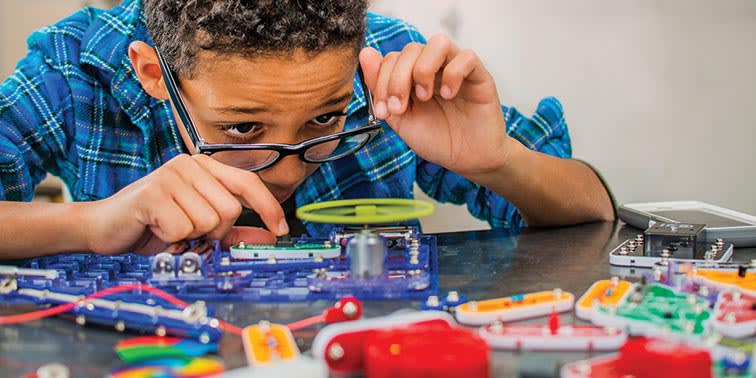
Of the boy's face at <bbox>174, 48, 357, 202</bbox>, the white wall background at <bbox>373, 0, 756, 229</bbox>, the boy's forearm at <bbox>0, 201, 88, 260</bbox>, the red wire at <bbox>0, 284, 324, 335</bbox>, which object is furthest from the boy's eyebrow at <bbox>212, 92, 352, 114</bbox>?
the white wall background at <bbox>373, 0, 756, 229</bbox>

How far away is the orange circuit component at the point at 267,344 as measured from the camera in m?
0.75

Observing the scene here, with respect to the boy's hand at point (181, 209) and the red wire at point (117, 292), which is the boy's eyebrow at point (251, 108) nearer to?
the boy's hand at point (181, 209)

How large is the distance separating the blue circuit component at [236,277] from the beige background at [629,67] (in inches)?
57.8

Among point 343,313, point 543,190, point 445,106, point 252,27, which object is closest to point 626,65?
point 543,190

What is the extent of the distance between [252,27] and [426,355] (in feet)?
2.66

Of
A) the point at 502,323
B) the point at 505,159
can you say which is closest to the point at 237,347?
the point at 502,323

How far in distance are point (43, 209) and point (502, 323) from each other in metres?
0.85

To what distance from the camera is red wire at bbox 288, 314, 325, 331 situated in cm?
88

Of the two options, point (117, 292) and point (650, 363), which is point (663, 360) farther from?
point (117, 292)

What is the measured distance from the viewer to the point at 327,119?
1.48m

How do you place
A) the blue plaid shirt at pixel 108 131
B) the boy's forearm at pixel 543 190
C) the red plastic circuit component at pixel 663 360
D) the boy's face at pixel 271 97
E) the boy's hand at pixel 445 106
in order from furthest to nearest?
the blue plaid shirt at pixel 108 131 → the boy's forearm at pixel 543 190 → the boy's face at pixel 271 97 → the boy's hand at pixel 445 106 → the red plastic circuit component at pixel 663 360

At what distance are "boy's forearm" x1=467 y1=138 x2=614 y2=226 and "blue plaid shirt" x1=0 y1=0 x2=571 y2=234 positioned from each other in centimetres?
17

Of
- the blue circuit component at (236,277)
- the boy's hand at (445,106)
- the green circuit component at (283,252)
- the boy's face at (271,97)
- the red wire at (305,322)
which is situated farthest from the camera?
the boy's face at (271,97)

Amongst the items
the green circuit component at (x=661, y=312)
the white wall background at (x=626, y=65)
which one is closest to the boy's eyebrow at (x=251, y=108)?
the green circuit component at (x=661, y=312)
